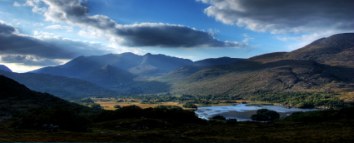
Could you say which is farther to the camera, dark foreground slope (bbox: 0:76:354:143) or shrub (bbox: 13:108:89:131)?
shrub (bbox: 13:108:89:131)

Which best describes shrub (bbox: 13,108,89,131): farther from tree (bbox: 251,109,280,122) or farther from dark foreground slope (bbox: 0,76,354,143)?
tree (bbox: 251,109,280,122)

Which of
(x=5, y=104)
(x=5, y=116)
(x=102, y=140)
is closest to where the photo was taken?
(x=102, y=140)

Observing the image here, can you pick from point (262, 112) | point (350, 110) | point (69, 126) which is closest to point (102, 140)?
point (69, 126)

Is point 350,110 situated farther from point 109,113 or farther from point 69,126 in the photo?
point 69,126

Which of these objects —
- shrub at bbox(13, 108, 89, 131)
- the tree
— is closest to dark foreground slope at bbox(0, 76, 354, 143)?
shrub at bbox(13, 108, 89, 131)

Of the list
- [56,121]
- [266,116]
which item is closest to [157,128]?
[56,121]

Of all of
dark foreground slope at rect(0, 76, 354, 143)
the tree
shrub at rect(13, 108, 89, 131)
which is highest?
shrub at rect(13, 108, 89, 131)

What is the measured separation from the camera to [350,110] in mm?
148250

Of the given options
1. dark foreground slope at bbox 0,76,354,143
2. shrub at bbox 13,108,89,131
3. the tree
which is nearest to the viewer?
dark foreground slope at bbox 0,76,354,143

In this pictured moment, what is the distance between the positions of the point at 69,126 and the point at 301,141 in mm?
61125

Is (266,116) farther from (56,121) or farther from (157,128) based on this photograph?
(56,121)

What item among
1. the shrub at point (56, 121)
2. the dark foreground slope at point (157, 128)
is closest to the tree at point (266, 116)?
the dark foreground slope at point (157, 128)

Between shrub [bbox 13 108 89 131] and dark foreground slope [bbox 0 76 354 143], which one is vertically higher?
shrub [bbox 13 108 89 131]

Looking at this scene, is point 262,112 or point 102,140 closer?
point 102,140
